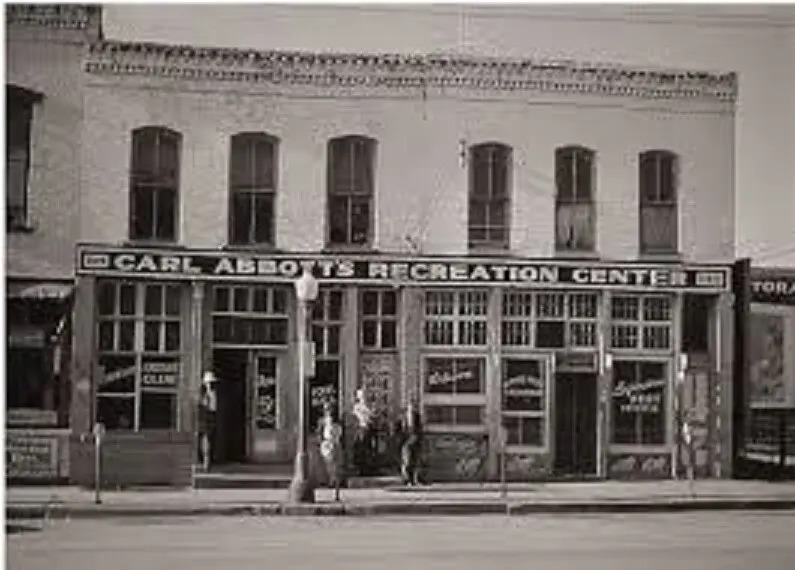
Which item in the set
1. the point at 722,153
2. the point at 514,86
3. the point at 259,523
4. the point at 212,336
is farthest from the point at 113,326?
the point at 722,153

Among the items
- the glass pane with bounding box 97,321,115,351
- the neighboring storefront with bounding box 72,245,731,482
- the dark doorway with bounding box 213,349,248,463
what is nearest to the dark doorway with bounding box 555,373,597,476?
the neighboring storefront with bounding box 72,245,731,482

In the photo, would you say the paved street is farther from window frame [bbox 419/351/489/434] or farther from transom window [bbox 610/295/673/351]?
transom window [bbox 610/295/673/351]

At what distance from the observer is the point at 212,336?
4.79m

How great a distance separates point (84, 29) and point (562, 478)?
98.8 inches

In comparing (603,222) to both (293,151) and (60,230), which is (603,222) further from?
(60,230)

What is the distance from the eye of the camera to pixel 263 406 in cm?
482

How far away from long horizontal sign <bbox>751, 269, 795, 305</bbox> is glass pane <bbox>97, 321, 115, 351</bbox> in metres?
2.49

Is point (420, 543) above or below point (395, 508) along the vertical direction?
below

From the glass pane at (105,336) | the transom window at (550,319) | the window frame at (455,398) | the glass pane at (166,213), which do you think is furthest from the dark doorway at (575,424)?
the glass pane at (105,336)

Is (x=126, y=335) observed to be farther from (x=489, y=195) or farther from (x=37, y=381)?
(x=489, y=195)

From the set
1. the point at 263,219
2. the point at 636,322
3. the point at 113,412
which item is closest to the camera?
the point at 113,412

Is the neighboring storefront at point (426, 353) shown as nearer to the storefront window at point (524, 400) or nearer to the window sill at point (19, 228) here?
Answer: the storefront window at point (524, 400)

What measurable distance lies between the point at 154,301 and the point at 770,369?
2429 mm

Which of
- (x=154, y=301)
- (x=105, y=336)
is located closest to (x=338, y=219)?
(x=154, y=301)
